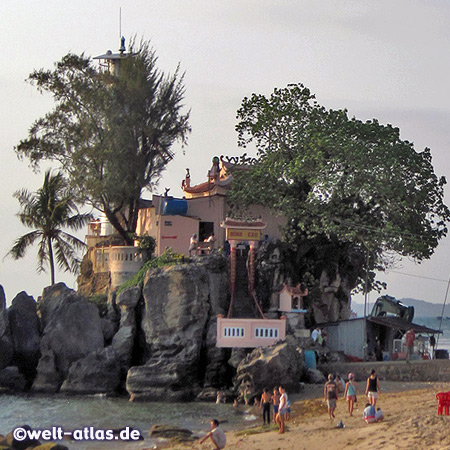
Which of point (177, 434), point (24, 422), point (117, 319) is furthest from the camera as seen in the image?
point (117, 319)

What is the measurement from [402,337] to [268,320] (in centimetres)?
737

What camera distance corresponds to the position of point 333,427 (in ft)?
70.8

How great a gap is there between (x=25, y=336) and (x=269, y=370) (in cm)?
1219

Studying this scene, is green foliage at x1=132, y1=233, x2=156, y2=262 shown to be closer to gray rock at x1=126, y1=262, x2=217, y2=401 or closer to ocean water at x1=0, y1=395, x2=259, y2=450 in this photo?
gray rock at x1=126, y1=262, x2=217, y2=401

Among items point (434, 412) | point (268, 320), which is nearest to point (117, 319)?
point (268, 320)

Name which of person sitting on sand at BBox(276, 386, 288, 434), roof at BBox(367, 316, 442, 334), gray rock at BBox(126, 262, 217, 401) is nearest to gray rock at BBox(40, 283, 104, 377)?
gray rock at BBox(126, 262, 217, 401)

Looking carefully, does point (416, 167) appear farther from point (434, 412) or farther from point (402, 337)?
point (434, 412)

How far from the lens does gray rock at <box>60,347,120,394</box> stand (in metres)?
33.2

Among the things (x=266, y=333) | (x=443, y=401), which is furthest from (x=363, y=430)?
(x=266, y=333)

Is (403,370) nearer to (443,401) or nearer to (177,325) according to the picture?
(177,325)

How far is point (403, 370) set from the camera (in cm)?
3064

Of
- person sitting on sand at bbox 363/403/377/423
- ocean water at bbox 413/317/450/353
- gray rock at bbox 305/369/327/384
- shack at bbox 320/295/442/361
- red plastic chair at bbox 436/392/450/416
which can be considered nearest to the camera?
red plastic chair at bbox 436/392/450/416

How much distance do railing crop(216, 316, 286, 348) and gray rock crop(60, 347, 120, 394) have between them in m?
4.51

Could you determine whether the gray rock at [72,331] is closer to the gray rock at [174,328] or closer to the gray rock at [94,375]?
the gray rock at [94,375]
